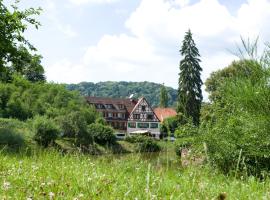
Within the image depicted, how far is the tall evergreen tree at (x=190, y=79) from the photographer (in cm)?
5506

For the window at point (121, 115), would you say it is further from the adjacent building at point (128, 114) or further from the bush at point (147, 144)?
Answer: the bush at point (147, 144)

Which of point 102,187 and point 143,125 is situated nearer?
point 102,187

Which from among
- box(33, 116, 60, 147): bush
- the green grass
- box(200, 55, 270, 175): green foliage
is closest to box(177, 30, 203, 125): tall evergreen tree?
box(33, 116, 60, 147): bush

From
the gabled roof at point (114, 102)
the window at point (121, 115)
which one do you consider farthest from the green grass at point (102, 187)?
the gabled roof at point (114, 102)

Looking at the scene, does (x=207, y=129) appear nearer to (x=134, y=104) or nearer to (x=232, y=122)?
(x=232, y=122)

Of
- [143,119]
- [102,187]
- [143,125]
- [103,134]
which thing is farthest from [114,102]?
[102,187]

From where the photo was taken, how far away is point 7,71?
1800cm

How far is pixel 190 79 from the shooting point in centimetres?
5731

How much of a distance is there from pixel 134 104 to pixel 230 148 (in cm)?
8872

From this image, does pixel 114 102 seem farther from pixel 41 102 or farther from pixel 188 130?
pixel 188 130

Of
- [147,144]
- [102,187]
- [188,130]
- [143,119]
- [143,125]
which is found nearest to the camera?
[102,187]

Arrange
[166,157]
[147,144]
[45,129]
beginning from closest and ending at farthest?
[166,157] < [147,144] < [45,129]

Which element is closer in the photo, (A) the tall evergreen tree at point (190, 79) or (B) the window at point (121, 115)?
(A) the tall evergreen tree at point (190, 79)

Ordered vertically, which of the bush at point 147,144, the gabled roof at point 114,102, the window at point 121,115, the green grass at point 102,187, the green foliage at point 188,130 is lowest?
the green grass at point 102,187
